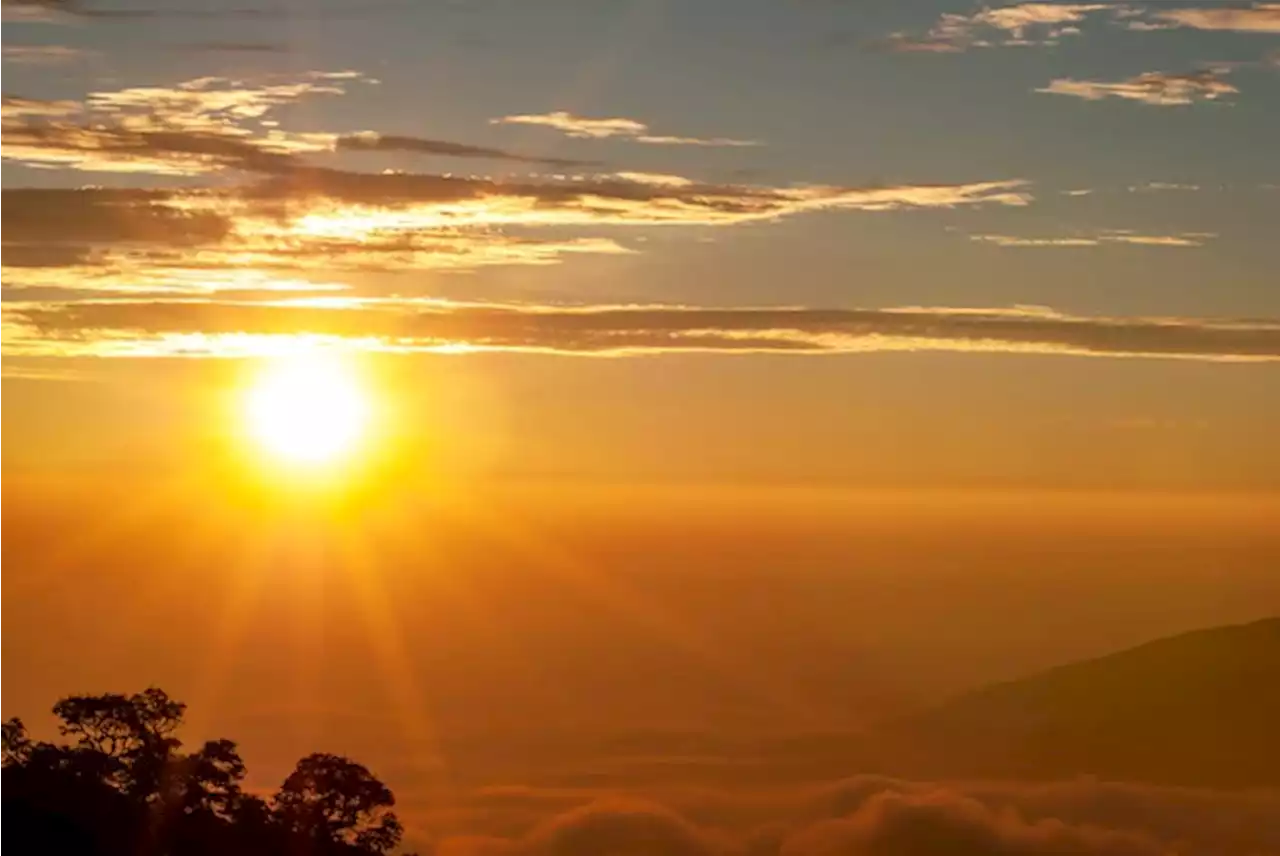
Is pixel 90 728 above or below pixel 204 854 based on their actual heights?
above

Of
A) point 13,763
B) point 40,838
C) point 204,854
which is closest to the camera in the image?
point 40,838

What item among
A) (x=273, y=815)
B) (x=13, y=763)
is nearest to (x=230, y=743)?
(x=273, y=815)

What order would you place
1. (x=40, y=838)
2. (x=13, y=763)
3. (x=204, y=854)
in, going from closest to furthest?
(x=40, y=838)
(x=204, y=854)
(x=13, y=763)

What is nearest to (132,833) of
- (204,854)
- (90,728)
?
(204,854)

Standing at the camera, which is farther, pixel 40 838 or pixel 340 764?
pixel 340 764

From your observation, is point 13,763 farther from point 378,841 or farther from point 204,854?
point 378,841

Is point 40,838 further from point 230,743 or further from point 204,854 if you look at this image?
point 230,743
